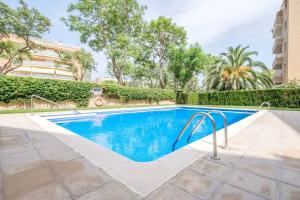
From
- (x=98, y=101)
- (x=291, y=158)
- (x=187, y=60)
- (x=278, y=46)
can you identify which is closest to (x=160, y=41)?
(x=187, y=60)

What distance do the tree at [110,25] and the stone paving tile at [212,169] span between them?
19.2 m

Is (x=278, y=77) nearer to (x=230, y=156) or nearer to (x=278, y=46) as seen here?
(x=278, y=46)

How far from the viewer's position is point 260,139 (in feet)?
14.6

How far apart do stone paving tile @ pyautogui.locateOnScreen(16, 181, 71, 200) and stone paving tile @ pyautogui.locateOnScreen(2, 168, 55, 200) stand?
0.09 meters

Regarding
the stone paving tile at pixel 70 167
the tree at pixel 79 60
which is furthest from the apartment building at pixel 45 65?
the stone paving tile at pixel 70 167

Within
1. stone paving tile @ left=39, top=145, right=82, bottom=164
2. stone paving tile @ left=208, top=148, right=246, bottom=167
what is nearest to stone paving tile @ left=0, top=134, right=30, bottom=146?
stone paving tile @ left=39, top=145, right=82, bottom=164

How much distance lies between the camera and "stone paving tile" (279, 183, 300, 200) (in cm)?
193

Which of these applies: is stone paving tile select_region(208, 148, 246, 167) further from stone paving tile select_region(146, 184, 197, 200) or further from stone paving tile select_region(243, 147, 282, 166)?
stone paving tile select_region(146, 184, 197, 200)

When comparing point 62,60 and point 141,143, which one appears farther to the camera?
point 62,60

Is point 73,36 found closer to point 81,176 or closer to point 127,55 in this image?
point 127,55

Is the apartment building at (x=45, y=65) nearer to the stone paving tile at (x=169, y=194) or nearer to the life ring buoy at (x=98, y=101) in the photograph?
the life ring buoy at (x=98, y=101)

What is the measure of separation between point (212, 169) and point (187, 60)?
23758 mm

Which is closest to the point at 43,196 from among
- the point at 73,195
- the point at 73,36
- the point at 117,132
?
the point at 73,195

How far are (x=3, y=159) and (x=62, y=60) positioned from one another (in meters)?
27.0
